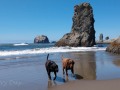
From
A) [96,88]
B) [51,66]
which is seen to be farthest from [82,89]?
[51,66]

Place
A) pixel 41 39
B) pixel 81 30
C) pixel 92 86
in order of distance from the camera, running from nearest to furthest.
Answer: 1. pixel 92 86
2. pixel 81 30
3. pixel 41 39

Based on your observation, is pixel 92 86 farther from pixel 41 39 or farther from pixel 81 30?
pixel 41 39

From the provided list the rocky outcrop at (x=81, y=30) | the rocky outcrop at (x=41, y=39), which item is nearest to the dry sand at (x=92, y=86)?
the rocky outcrop at (x=81, y=30)

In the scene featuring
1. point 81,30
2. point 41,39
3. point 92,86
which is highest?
point 81,30

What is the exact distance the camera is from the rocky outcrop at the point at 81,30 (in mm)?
69956

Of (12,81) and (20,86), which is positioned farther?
(12,81)

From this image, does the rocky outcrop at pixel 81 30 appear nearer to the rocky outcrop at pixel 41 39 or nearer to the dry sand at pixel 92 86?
the dry sand at pixel 92 86

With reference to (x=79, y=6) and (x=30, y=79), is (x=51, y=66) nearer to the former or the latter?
(x=30, y=79)

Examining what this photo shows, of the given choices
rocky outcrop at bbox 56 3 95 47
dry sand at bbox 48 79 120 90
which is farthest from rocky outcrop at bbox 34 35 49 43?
dry sand at bbox 48 79 120 90

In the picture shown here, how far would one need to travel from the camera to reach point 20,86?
36.1 ft

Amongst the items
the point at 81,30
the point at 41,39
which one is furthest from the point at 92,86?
the point at 41,39

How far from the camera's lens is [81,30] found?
2995 inches

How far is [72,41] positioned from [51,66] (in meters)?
57.0

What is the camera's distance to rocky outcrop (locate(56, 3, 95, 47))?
230 feet
